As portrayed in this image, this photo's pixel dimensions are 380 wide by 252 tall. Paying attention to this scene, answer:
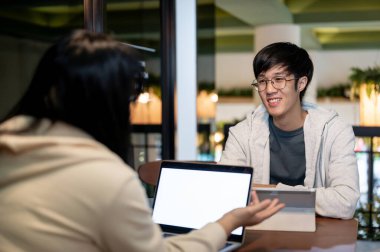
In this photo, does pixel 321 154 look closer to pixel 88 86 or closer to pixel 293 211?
pixel 293 211

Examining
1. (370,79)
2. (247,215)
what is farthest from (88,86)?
(370,79)

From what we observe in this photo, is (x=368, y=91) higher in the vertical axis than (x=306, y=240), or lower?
higher

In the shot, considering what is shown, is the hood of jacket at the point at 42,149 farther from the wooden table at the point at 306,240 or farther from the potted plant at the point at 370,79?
the potted plant at the point at 370,79

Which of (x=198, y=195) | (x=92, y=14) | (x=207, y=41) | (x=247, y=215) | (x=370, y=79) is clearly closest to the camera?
(x=247, y=215)

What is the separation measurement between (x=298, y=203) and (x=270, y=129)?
1.92 ft

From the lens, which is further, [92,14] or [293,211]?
[92,14]

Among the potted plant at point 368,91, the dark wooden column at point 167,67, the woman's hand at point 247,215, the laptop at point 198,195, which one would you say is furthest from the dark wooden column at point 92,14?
the potted plant at point 368,91

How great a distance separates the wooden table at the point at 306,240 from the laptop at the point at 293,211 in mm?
17

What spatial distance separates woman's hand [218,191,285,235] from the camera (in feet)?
3.48

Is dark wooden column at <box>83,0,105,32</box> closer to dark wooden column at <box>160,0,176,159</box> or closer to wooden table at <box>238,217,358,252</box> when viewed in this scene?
dark wooden column at <box>160,0,176,159</box>

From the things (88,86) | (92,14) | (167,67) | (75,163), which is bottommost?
(75,163)

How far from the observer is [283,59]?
1734mm

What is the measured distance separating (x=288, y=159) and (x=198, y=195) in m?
0.62

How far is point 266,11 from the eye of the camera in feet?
20.9
